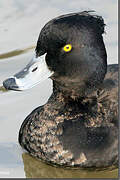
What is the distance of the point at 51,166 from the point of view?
5.13 metres

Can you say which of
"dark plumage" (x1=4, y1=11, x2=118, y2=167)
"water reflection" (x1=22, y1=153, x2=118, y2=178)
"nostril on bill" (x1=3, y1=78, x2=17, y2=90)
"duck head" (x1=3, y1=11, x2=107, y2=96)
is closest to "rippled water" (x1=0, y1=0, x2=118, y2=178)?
"water reflection" (x1=22, y1=153, x2=118, y2=178)

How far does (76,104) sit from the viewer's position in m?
5.16

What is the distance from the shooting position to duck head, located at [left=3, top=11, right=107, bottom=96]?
467cm

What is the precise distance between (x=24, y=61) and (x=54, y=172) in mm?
2161

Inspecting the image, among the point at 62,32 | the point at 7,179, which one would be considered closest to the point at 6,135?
the point at 7,179

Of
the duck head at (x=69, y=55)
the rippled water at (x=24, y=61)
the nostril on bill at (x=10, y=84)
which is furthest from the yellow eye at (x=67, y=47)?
the rippled water at (x=24, y=61)

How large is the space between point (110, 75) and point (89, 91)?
55cm

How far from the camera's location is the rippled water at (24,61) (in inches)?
204

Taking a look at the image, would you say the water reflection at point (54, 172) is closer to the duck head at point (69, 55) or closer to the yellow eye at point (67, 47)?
the duck head at point (69, 55)

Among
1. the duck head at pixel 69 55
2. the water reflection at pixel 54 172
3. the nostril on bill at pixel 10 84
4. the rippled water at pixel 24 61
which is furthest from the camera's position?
the rippled water at pixel 24 61

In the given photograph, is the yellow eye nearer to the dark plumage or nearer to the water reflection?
the dark plumage

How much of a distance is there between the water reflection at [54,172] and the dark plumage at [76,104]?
11 centimetres

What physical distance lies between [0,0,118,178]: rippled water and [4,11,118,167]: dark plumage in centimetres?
15

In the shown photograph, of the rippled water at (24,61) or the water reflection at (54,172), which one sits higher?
the rippled water at (24,61)
